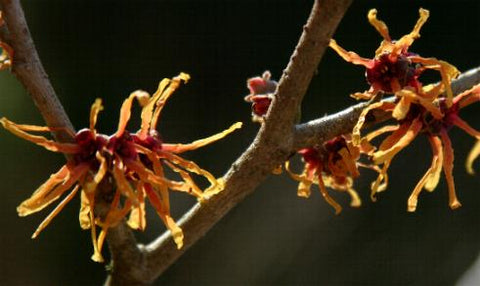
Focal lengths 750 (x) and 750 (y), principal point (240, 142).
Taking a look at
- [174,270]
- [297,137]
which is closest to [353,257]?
[174,270]

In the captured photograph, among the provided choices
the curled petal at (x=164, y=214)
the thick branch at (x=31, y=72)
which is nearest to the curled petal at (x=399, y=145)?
the curled petal at (x=164, y=214)

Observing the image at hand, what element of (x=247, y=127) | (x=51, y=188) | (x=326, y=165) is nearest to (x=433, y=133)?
(x=326, y=165)

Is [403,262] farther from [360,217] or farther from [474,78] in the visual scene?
[474,78]

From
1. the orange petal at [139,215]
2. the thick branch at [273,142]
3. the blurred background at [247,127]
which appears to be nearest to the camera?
the thick branch at [273,142]

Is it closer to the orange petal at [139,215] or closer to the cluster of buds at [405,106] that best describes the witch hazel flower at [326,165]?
the cluster of buds at [405,106]

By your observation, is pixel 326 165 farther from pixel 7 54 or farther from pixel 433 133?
pixel 7 54

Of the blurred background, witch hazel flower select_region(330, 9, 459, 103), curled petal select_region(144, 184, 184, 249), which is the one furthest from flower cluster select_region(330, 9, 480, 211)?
the blurred background
